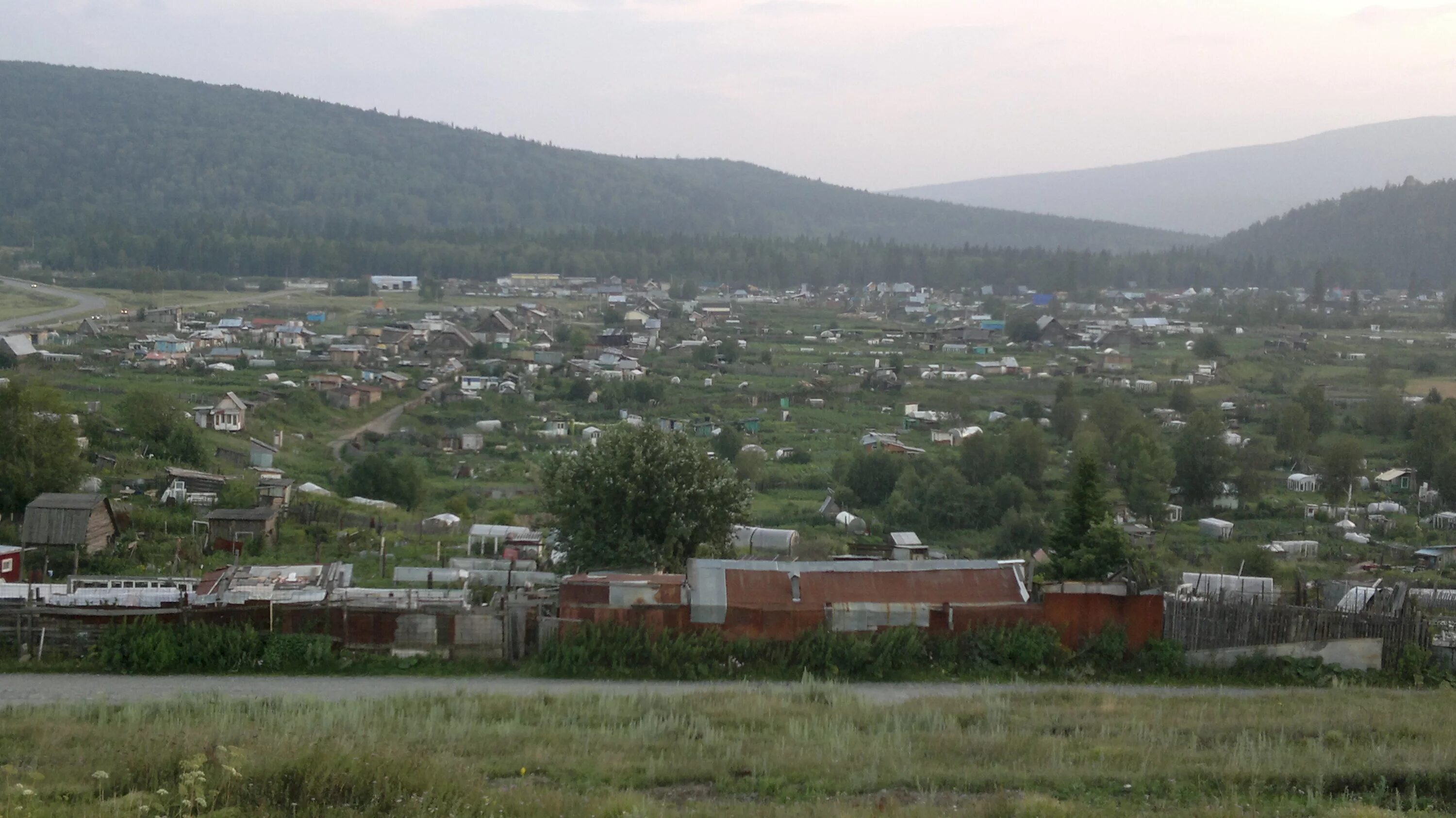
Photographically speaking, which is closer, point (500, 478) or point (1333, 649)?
point (1333, 649)

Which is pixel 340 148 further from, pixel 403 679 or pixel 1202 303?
pixel 403 679

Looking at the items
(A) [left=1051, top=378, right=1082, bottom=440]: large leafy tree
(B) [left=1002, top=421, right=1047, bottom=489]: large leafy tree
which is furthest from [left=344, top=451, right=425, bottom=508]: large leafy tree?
(A) [left=1051, top=378, right=1082, bottom=440]: large leafy tree

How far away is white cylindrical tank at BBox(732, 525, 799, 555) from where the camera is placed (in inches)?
622

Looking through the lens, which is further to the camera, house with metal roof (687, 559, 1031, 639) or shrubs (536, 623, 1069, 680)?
house with metal roof (687, 559, 1031, 639)

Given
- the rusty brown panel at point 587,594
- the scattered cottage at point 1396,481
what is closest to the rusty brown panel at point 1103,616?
the rusty brown panel at point 587,594

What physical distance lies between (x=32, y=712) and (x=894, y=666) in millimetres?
5783

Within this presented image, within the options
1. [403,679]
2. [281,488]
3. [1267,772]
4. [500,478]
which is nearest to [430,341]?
[500,478]

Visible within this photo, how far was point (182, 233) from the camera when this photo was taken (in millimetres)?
72750

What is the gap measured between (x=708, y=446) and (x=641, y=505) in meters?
7.95

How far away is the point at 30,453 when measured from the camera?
49.2 ft

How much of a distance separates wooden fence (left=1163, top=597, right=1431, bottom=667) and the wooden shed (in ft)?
Result: 36.1

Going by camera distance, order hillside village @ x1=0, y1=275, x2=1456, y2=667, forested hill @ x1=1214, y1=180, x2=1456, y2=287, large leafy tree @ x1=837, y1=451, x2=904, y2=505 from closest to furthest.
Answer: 1. hillside village @ x1=0, y1=275, x2=1456, y2=667
2. large leafy tree @ x1=837, y1=451, x2=904, y2=505
3. forested hill @ x1=1214, y1=180, x2=1456, y2=287

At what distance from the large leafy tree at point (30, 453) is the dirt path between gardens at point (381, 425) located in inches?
377

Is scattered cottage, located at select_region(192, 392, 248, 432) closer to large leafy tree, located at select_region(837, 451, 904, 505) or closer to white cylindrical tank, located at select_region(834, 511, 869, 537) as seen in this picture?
large leafy tree, located at select_region(837, 451, 904, 505)
